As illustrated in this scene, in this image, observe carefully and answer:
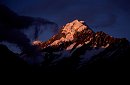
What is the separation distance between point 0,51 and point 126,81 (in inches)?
3509

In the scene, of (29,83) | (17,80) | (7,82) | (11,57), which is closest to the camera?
(7,82)

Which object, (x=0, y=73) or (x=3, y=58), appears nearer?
(x=0, y=73)

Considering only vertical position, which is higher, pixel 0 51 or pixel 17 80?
pixel 0 51

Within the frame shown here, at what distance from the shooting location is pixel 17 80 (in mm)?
123312

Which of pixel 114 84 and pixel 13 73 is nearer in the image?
pixel 13 73

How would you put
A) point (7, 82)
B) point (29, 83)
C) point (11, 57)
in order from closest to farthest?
point (7, 82), point (29, 83), point (11, 57)

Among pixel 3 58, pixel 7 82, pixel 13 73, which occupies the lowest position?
pixel 7 82

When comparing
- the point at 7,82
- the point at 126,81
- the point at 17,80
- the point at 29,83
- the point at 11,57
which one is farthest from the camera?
the point at 126,81

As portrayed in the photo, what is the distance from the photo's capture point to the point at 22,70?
137625 mm

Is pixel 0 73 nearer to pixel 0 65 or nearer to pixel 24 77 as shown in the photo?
pixel 0 65

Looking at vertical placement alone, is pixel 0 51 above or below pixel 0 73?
above

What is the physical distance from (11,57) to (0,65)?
19.7 metres

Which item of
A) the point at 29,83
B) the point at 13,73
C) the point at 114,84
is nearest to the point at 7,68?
the point at 13,73

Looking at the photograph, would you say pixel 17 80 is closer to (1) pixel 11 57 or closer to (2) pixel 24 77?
(2) pixel 24 77
